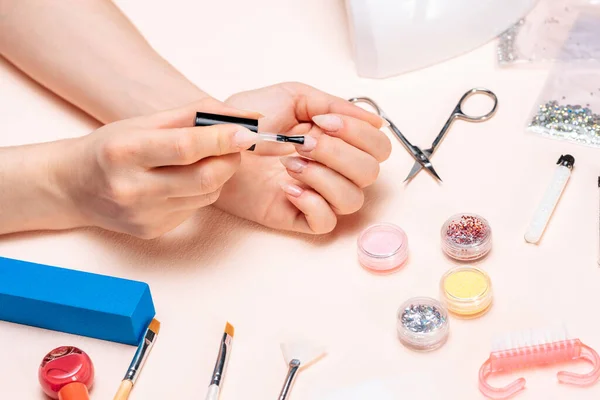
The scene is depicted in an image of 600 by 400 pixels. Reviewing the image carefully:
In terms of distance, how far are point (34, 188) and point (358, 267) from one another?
0.38 meters

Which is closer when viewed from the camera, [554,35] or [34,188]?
[34,188]

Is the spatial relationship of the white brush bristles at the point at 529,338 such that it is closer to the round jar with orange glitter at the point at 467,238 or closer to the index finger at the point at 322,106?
the round jar with orange glitter at the point at 467,238

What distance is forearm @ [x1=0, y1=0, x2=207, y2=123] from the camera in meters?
1.06

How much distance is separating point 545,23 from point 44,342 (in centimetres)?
75

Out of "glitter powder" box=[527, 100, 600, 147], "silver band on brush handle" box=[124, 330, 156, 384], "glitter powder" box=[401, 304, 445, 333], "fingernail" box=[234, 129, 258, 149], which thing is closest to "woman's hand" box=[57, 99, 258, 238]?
"fingernail" box=[234, 129, 258, 149]

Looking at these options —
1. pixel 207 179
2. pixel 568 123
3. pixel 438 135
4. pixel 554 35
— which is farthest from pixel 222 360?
pixel 554 35

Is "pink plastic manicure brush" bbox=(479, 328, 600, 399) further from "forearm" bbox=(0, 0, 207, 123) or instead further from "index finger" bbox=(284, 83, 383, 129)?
"forearm" bbox=(0, 0, 207, 123)

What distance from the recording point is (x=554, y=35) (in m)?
1.12

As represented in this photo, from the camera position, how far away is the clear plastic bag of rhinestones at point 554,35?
3.64 ft

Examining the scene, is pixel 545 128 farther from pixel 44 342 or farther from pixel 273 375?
pixel 44 342

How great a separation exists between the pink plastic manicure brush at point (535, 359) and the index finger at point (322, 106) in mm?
298

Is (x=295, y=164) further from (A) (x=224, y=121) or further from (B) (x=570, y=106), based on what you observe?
(B) (x=570, y=106)

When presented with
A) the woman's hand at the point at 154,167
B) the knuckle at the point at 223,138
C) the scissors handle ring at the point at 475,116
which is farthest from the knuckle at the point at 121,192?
the scissors handle ring at the point at 475,116

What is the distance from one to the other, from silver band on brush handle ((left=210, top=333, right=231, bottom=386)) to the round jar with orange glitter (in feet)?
0.84
